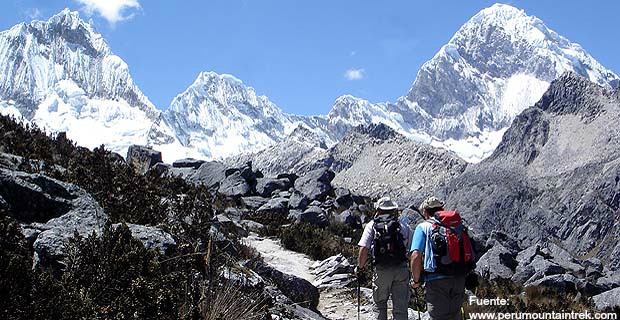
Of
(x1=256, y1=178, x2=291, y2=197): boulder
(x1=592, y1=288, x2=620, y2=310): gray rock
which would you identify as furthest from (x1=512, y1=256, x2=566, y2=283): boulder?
(x1=256, y1=178, x2=291, y2=197): boulder

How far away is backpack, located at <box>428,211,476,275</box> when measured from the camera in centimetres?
721

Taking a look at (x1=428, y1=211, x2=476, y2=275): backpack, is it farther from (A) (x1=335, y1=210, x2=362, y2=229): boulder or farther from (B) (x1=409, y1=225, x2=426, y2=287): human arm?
(A) (x1=335, y1=210, x2=362, y2=229): boulder

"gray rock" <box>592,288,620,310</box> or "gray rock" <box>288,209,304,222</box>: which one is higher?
"gray rock" <box>288,209,304,222</box>

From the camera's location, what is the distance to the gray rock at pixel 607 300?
1455cm

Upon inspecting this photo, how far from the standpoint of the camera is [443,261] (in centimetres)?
723

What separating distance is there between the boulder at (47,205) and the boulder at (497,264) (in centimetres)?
1168

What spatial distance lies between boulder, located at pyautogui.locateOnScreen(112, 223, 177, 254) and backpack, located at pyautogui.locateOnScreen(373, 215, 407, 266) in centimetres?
256

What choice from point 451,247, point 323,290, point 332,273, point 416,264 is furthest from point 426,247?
point 332,273

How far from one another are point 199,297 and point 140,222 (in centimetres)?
342

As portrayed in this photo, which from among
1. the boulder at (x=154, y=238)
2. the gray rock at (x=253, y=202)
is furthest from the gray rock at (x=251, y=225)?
the boulder at (x=154, y=238)

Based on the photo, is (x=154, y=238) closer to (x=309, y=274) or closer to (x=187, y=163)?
(x=309, y=274)

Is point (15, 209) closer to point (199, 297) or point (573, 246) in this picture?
point (199, 297)

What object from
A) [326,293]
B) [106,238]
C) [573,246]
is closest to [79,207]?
[106,238]

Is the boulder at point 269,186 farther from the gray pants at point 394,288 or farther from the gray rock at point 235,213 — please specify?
the gray pants at point 394,288
